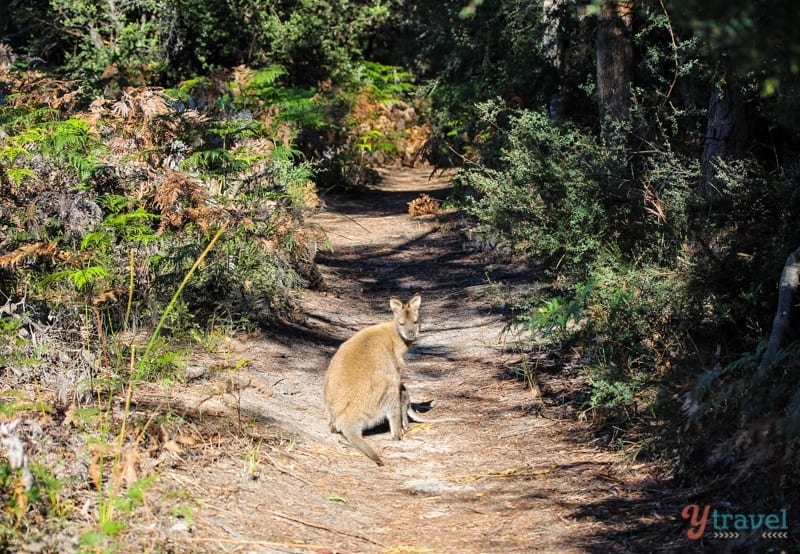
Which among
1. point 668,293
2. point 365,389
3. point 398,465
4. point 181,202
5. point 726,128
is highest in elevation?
point 726,128

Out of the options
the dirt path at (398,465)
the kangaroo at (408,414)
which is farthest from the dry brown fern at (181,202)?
the kangaroo at (408,414)

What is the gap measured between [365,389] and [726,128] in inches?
191

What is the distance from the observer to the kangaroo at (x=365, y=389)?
25.0 feet

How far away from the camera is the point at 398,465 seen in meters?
7.34

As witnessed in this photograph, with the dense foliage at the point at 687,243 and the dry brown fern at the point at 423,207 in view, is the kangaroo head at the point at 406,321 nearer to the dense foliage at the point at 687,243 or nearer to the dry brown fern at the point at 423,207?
the dense foliage at the point at 687,243

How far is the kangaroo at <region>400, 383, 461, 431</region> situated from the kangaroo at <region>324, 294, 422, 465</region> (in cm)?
3

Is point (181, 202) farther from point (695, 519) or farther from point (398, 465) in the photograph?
point (695, 519)

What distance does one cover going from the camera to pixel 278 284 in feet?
35.8

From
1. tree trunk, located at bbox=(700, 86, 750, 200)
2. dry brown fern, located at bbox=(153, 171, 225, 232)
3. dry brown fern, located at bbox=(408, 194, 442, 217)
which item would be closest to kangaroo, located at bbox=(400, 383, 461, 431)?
dry brown fern, located at bbox=(153, 171, 225, 232)

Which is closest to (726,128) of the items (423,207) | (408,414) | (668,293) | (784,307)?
(668,293)

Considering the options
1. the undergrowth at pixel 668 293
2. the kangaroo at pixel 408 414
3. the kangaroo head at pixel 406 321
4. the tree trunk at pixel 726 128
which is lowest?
the kangaroo at pixel 408 414

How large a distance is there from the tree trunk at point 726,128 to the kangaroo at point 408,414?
372 centimetres

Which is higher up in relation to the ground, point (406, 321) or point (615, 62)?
point (615, 62)

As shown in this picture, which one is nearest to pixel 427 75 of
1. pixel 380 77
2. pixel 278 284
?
pixel 380 77
